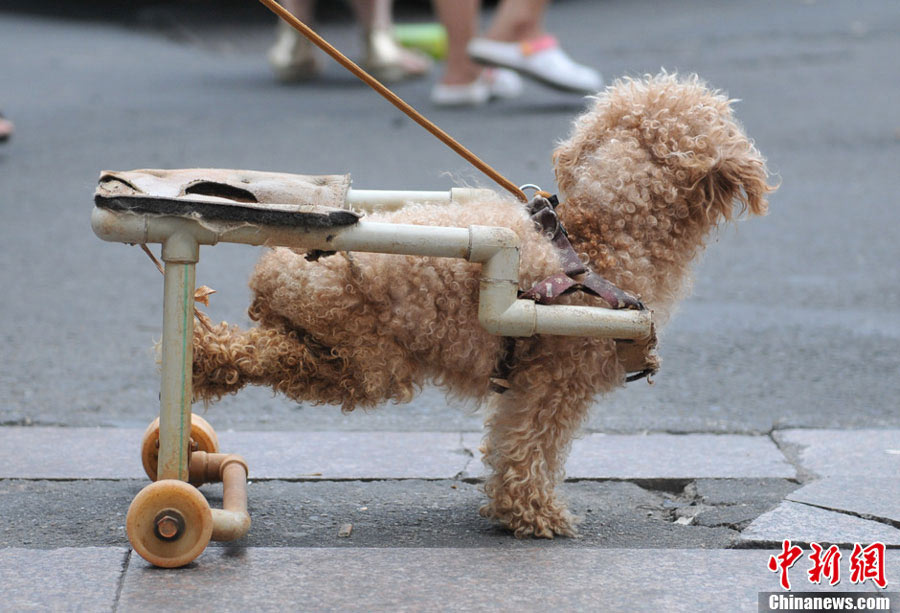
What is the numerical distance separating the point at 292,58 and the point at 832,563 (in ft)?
26.4

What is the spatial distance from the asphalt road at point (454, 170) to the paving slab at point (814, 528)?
79 cm

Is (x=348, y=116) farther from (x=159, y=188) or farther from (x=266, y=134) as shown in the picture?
(x=159, y=188)

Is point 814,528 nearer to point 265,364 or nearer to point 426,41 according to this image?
point 265,364

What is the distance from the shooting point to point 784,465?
373cm

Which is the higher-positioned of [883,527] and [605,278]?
[605,278]

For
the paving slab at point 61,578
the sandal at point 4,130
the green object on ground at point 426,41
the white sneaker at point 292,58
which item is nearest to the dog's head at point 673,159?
the paving slab at point 61,578

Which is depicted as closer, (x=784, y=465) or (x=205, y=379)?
(x=205, y=379)

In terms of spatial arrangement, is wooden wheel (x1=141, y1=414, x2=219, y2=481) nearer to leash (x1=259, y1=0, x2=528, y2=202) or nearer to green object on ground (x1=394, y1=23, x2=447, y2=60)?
leash (x1=259, y1=0, x2=528, y2=202)

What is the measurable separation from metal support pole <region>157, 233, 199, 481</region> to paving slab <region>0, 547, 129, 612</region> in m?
0.38

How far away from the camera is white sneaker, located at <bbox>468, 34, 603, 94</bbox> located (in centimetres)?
841

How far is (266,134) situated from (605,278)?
5622mm

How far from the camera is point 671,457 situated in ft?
12.5

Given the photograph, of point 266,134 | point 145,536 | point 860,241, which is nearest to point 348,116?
point 266,134

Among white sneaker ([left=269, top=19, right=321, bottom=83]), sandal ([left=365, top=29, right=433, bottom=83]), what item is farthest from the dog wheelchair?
white sneaker ([left=269, top=19, right=321, bottom=83])
